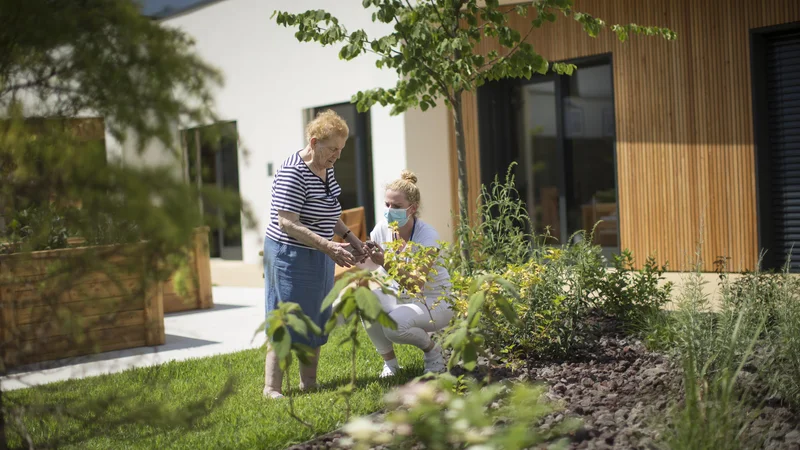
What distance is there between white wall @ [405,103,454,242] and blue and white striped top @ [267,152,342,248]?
217 inches

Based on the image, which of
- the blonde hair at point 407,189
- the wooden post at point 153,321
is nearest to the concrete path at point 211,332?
the wooden post at point 153,321

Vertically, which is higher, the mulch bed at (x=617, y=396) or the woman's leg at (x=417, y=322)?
the woman's leg at (x=417, y=322)

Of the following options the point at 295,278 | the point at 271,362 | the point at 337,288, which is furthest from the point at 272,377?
the point at 337,288

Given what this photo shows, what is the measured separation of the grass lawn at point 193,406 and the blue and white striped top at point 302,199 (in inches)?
33.3

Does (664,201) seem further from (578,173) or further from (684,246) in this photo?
(578,173)

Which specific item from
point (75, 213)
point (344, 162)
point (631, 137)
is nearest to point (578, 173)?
point (631, 137)

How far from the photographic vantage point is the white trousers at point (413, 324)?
448cm

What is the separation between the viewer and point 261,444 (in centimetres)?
338

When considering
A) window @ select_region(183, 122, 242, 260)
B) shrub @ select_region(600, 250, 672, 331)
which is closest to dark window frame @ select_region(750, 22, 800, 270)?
shrub @ select_region(600, 250, 672, 331)

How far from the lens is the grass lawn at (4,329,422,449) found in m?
2.45

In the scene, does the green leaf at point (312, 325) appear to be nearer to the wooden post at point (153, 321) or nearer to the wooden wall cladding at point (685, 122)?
the wooden post at point (153, 321)

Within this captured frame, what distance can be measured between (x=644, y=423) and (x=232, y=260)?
10.7 m

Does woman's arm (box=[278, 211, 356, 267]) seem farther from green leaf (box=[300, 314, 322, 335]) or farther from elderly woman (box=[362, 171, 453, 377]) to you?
green leaf (box=[300, 314, 322, 335])

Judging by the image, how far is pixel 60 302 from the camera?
234 centimetres
